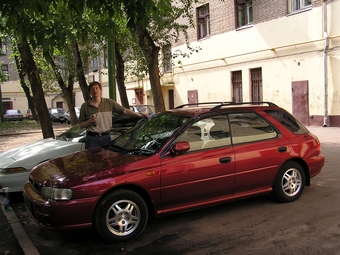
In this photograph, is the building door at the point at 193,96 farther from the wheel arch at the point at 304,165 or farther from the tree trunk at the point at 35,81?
the wheel arch at the point at 304,165

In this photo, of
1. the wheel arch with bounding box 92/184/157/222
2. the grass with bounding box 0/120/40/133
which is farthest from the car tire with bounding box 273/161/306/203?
the grass with bounding box 0/120/40/133

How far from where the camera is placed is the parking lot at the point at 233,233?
12.3ft

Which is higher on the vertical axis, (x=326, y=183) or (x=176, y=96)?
(x=176, y=96)

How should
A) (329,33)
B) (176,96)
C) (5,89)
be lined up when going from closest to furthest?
(329,33)
(176,96)
(5,89)

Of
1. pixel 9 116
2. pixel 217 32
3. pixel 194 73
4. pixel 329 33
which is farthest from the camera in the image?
pixel 9 116

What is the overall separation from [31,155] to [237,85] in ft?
49.4

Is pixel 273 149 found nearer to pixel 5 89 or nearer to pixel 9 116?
pixel 9 116

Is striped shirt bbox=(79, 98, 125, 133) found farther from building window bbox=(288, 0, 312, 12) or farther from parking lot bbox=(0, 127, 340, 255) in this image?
building window bbox=(288, 0, 312, 12)

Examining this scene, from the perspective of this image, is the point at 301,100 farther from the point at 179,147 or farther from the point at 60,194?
the point at 60,194

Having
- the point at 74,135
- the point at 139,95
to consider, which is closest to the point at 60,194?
the point at 74,135

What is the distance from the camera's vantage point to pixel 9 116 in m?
35.1

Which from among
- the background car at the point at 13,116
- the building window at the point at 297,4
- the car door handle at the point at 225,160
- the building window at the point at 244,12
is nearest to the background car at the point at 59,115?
the background car at the point at 13,116

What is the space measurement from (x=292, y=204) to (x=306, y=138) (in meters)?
1.01

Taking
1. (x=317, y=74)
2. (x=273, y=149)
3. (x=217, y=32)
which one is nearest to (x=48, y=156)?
(x=273, y=149)
